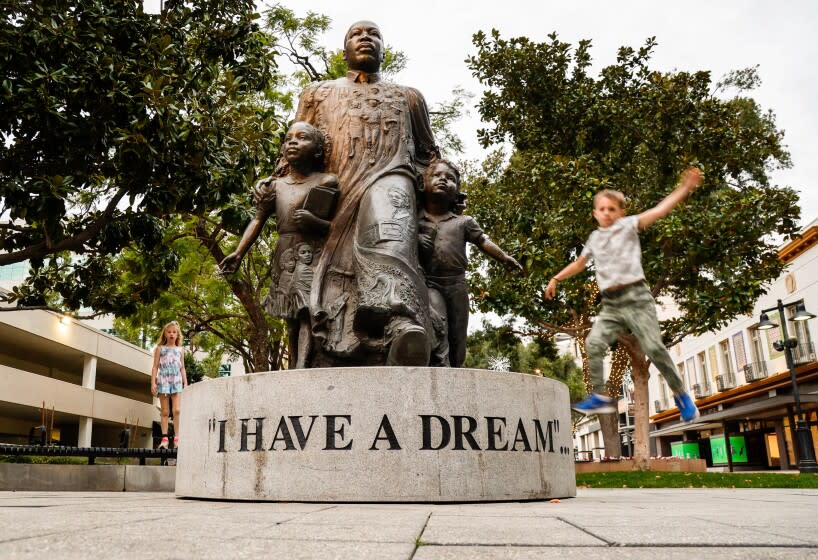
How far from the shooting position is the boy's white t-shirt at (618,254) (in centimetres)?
421

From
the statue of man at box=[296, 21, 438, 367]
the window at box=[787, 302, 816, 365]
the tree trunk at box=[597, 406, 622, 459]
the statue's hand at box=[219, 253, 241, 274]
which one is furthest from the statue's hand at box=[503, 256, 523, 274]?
the window at box=[787, 302, 816, 365]

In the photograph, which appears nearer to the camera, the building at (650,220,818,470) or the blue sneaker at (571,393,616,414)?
the blue sneaker at (571,393,616,414)

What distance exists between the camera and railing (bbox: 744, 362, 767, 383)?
3299 centimetres

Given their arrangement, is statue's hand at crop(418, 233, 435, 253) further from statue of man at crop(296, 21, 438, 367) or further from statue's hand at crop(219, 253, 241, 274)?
statue's hand at crop(219, 253, 241, 274)

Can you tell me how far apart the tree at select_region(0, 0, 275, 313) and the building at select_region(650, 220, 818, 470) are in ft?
63.7

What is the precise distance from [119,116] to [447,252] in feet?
16.9

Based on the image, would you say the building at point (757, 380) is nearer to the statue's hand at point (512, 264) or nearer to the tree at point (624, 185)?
the tree at point (624, 185)

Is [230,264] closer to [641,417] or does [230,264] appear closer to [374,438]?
[374,438]

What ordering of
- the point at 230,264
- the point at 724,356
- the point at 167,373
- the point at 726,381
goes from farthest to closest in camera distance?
the point at 724,356 → the point at 726,381 → the point at 167,373 → the point at 230,264

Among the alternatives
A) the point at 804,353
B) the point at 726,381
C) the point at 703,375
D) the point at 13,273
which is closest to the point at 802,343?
the point at 804,353

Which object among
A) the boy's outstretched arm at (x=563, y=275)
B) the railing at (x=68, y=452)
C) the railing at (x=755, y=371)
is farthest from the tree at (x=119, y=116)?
the railing at (x=755, y=371)

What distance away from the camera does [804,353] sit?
94.0 ft

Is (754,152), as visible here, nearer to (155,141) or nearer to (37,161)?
(155,141)

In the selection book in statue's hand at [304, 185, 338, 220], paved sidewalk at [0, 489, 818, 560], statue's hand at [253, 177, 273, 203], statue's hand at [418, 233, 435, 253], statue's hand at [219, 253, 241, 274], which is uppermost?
statue's hand at [253, 177, 273, 203]
